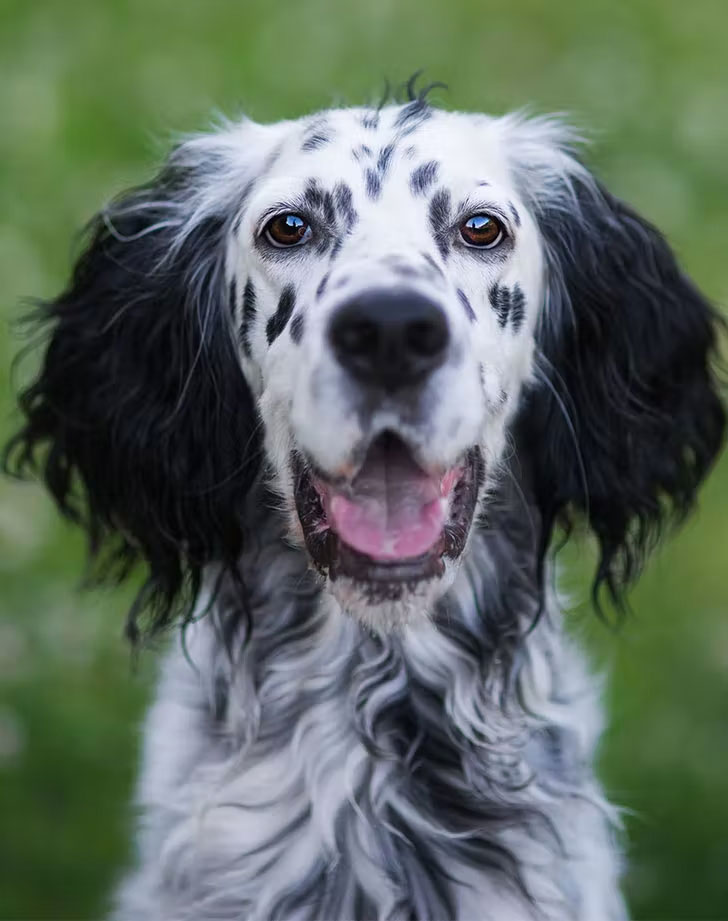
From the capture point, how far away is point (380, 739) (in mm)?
3051

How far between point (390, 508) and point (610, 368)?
2.39 ft

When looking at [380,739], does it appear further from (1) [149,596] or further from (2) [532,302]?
(2) [532,302]

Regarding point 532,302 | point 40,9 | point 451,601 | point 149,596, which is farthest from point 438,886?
point 40,9

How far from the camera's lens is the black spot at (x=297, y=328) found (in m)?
2.79

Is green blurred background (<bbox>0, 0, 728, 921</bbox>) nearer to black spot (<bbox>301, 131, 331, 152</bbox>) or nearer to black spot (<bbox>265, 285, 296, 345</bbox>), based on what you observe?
black spot (<bbox>301, 131, 331, 152</bbox>)

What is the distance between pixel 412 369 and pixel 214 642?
3.03ft

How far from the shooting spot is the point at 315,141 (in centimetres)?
303

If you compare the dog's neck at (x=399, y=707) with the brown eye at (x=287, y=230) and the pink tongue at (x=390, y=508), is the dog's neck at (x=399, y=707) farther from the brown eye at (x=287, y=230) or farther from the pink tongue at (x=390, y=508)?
the brown eye at (x=287, y=230)

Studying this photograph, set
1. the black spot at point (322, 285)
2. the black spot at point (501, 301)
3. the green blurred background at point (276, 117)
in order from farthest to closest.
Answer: the green blurred background at point (276, 117)
the black spot at point (501, 301)
the black spot at point (322, 285)

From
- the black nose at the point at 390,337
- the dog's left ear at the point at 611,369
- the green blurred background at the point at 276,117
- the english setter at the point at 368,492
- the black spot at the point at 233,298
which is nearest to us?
the black nose at the point at 390,337

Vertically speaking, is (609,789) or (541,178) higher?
(541,178)

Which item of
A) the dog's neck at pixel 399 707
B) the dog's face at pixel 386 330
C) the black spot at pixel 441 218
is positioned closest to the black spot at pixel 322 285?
the dog's face at pixel 386 330

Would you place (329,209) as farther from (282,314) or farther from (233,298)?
(233,298)

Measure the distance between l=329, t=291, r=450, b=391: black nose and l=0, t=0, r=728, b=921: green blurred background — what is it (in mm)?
1245
